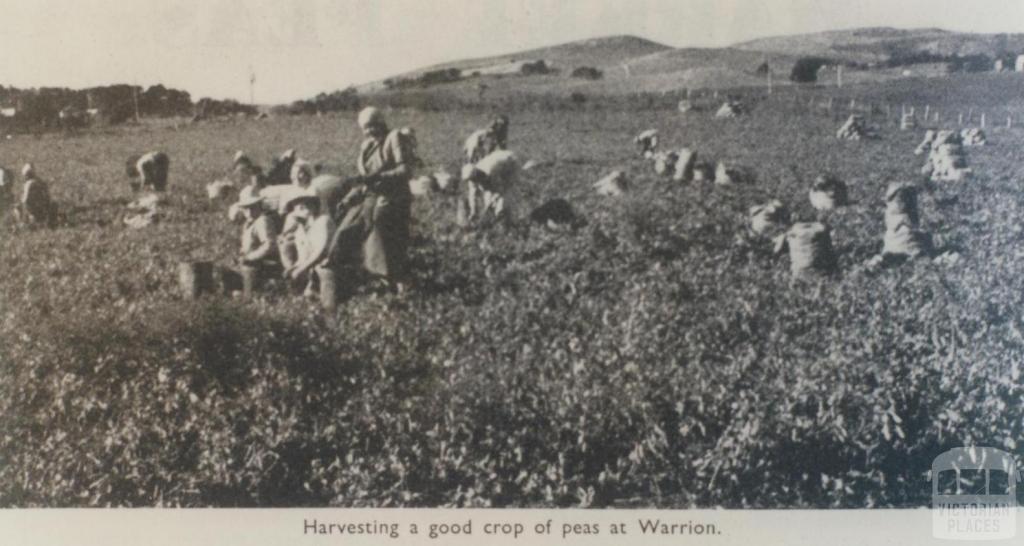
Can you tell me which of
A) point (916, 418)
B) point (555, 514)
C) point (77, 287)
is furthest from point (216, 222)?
point (916, 418)

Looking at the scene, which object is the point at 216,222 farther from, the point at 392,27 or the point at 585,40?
the point at 585,40

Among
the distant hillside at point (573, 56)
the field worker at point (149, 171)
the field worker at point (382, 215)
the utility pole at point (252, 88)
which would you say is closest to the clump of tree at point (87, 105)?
the field worker at point (149, 171)

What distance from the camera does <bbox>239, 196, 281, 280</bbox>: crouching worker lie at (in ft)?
21.7

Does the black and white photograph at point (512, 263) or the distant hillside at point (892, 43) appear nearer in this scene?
the black and white photograph at point (512, 263)

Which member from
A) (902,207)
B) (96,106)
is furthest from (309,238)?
(902,207)

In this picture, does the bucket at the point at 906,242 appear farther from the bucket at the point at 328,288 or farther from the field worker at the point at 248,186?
the field worker at the point at 248,186

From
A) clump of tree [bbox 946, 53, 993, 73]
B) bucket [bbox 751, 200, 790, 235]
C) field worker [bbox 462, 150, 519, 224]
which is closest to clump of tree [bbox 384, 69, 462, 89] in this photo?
field worker [bbox 462, 150, 519, 224]

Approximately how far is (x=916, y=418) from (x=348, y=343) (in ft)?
10.9

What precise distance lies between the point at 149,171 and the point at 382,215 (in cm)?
145

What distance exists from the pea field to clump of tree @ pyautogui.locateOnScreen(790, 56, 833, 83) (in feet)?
0.31

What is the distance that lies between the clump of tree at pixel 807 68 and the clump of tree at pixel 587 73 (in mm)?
1183

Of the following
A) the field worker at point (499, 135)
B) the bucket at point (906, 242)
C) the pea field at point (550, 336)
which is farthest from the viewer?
the field worker at point (499, 135)

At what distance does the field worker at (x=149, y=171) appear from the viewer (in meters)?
6.70

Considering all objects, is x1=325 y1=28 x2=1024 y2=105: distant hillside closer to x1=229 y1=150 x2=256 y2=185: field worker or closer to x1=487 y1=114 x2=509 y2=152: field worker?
x1=487 y1=114 x2=509 y2=152: field worker
